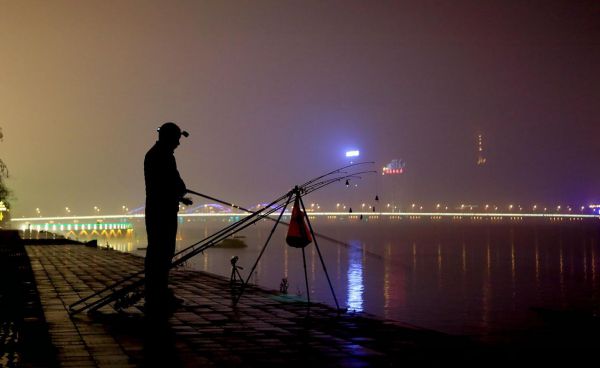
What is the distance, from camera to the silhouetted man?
773 cm

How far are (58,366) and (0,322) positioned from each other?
2402 mm

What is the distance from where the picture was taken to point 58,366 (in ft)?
17.0

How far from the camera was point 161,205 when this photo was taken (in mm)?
7762

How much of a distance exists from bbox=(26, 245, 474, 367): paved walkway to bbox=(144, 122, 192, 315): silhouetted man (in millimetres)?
519

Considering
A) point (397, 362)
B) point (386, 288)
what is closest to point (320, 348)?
A: point (397, 362)

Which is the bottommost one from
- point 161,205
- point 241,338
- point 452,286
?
point 452,286

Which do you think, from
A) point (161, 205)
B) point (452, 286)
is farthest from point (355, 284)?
point (161, 205)

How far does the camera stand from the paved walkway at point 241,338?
5.61 metres

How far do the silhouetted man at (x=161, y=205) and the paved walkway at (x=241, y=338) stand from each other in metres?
0.52

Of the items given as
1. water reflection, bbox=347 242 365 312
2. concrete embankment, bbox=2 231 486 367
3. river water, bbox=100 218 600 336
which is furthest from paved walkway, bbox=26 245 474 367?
water reflection, bbox=347 242 365 312

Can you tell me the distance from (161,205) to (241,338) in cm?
185

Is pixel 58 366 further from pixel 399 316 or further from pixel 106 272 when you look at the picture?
pixel 399 316

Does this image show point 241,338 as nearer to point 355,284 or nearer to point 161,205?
point 161,205

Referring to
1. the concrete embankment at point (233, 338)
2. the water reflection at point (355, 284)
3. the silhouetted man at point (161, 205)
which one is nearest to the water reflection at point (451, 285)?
the water reflection at point (355, 284)
